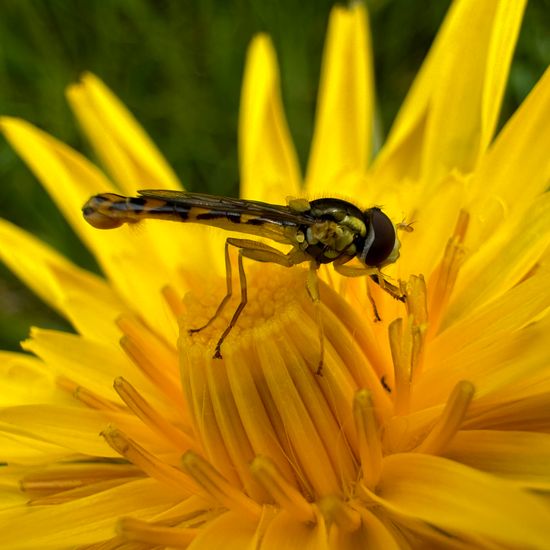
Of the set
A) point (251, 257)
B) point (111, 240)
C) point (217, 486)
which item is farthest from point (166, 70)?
point (217, 486)

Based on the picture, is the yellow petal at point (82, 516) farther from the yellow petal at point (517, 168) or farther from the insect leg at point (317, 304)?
the yellow petal at point (517, 168)

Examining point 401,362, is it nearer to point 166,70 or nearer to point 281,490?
point 281,490

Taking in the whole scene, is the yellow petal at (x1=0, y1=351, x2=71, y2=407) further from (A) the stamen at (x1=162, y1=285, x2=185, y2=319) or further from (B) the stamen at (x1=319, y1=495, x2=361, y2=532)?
(B) the stamen at (x1=319, y1=495, x2=361, y2=532)

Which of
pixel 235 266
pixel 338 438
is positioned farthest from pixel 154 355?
pixel 338 438

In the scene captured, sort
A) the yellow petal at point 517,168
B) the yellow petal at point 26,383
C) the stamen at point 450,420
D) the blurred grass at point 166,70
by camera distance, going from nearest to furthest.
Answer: the stamen at point 450,420, the yellow petal at point 517,168, the yellow petal at point 26,383, the blurred grass at point 166,70

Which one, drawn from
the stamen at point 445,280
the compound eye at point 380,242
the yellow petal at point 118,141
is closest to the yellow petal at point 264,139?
the yellow petal at point 118,141
